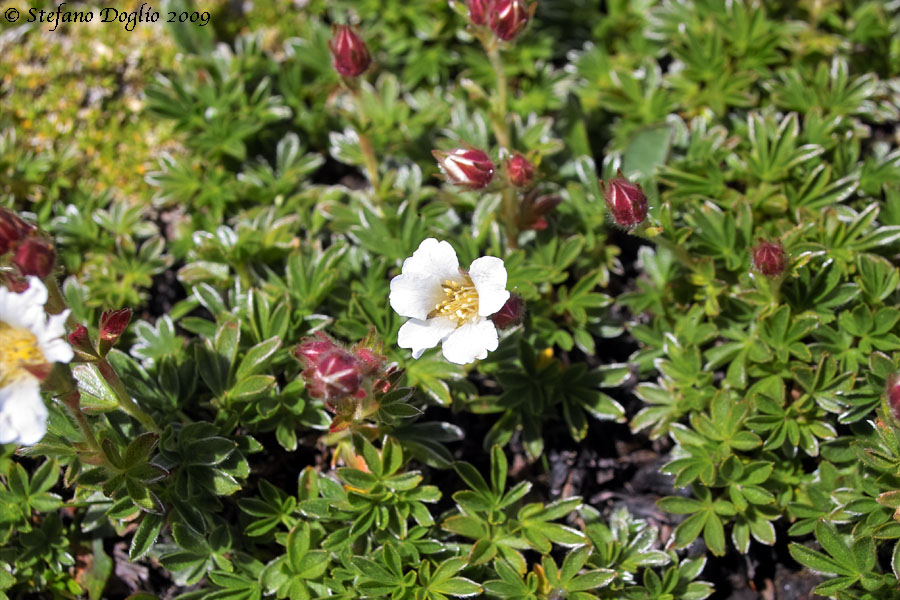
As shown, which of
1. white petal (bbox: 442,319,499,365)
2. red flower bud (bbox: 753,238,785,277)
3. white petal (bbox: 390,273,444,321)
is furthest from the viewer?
red flower bud (bbox: 753,238,785,277)

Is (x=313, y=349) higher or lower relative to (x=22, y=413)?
lower

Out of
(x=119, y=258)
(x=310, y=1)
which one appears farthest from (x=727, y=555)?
(x=310, y=1)

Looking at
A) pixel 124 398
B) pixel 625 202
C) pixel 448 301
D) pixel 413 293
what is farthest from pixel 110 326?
pixel 625 202

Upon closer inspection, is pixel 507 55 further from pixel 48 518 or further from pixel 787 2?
pixel 48 518

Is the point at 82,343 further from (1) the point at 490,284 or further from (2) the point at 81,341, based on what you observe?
(1) the point at 490,284

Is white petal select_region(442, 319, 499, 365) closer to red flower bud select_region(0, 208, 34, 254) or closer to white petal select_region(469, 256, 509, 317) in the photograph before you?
white petal select_region(469, 256, 509, 317)

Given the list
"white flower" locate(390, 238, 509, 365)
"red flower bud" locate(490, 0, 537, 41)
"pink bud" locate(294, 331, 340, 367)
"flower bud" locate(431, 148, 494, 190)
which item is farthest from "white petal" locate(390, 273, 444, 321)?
"red flower bud" locate(490, 0, 537, 41)
